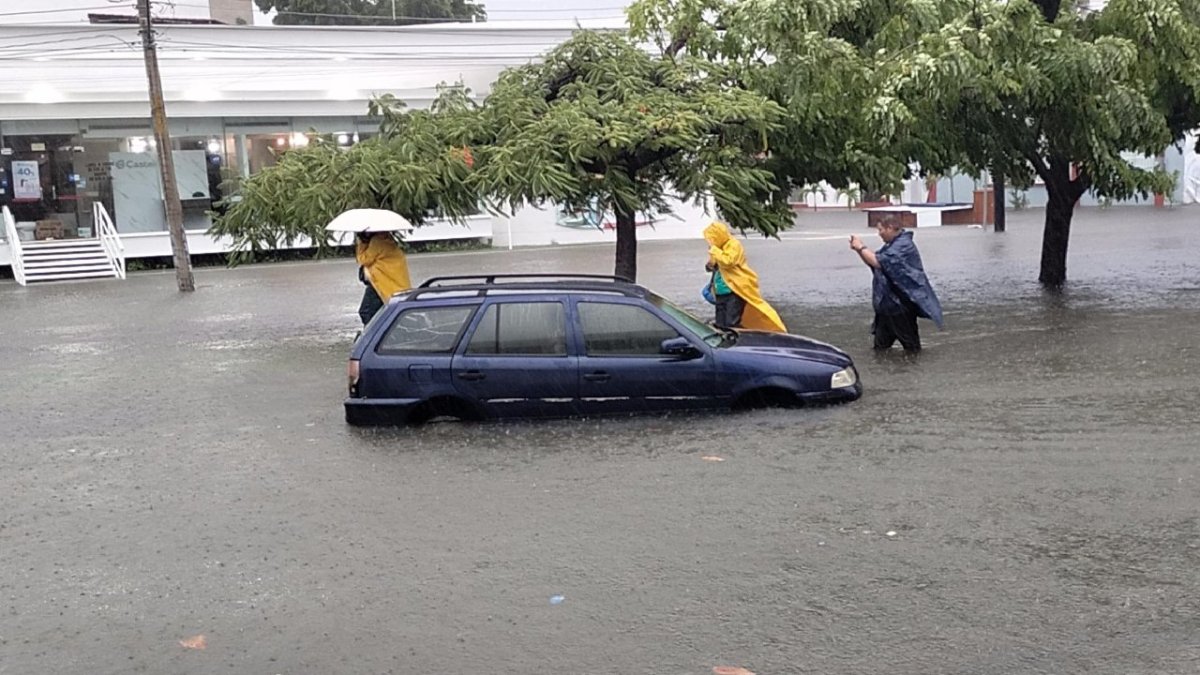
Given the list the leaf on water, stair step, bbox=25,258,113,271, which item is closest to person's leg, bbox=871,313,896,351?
the leaf on water

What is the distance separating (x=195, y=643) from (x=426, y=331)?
15.7ft

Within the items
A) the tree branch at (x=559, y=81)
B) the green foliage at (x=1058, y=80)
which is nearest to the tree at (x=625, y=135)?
the tree branch at (x=559, y=81)

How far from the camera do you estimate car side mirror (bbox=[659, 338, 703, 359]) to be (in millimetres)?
9859

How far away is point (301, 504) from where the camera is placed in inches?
312

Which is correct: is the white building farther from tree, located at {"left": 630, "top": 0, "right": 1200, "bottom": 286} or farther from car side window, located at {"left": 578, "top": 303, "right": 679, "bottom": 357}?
car side window, located at {"left": 578, "top": 303, "right": 679, "bottom": 357}

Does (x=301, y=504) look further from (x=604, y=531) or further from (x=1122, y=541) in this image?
(x=1122, y=541)

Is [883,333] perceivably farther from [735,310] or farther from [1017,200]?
[1017,200]

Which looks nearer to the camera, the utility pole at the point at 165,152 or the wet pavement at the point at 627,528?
the wet pavement at the point at 627,528

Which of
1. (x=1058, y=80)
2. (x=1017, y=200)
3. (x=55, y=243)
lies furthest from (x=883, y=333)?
(x=1017, y=200)

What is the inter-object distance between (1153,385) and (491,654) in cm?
792

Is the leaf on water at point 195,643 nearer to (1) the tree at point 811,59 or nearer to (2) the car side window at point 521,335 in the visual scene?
(2) the car side window at point 521,335

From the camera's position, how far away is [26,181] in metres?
31.9

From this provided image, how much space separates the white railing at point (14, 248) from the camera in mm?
29236

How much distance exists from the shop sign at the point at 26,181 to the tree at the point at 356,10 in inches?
1218
